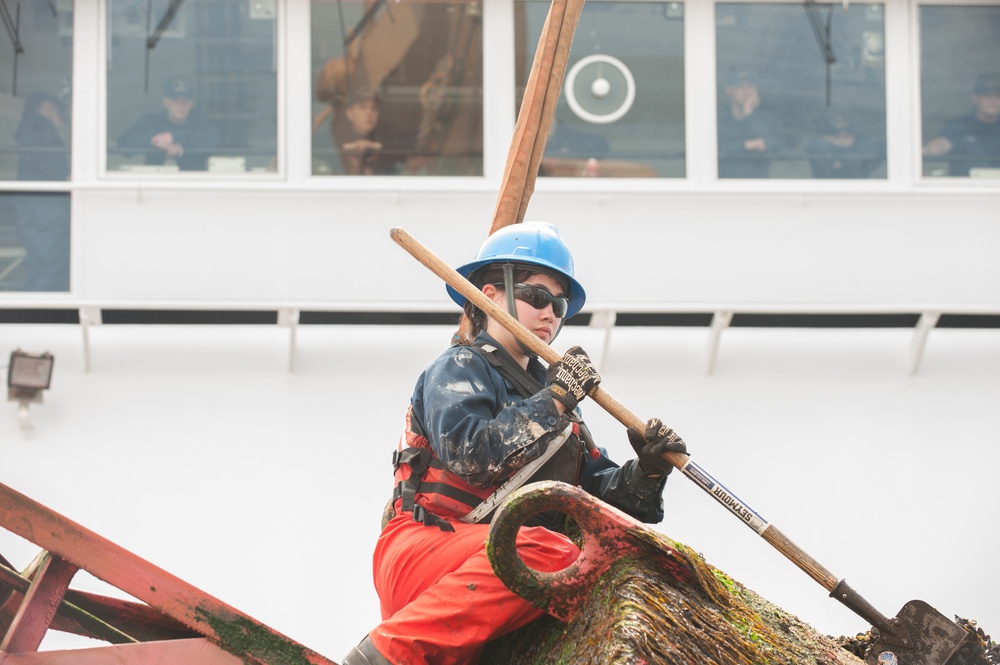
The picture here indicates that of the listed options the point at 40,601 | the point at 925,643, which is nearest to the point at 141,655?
the point at 40,601

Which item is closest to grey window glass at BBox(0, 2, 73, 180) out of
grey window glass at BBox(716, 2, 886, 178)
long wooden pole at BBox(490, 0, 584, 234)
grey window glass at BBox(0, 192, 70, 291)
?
grey window glass at BBox(0, 192, 70, 291)

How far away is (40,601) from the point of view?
3119 mm

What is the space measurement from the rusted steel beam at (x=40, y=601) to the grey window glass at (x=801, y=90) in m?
7.47

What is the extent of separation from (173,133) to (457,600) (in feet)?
23.7

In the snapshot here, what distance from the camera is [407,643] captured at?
312cm

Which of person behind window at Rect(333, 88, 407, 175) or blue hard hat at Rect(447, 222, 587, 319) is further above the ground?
person behind window at Rect(333, 88, 407, 175)

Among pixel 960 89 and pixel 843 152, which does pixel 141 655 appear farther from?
pixel 960 89

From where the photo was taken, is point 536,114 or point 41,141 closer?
point 536,114

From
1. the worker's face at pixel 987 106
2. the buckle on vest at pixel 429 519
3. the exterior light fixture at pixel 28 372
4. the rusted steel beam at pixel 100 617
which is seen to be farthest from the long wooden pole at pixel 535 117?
the worker's face at pixel 987 106

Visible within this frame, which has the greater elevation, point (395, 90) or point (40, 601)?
point (395, 90)

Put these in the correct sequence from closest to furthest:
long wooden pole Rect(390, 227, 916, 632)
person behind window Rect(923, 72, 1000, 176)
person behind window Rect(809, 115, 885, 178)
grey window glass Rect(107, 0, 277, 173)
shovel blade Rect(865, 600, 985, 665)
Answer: shovel blade Rect(865, 600, 985, 665) < long wooden pole Rect(390, 227, 916, 632) < grey window glass Rect(107, 0, 277, 173) < person behind window Rect(809, 115, 885, 178) < person behind window Rect(923, 72, 1000, 176)

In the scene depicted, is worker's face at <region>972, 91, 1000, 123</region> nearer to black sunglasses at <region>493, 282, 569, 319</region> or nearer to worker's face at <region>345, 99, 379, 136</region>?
worker's face at <region>345, 99, 379, 136</region>

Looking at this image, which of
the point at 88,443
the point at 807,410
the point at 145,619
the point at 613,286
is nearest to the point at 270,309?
the point at 88,443

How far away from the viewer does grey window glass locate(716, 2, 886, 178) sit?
9914 millimetres
